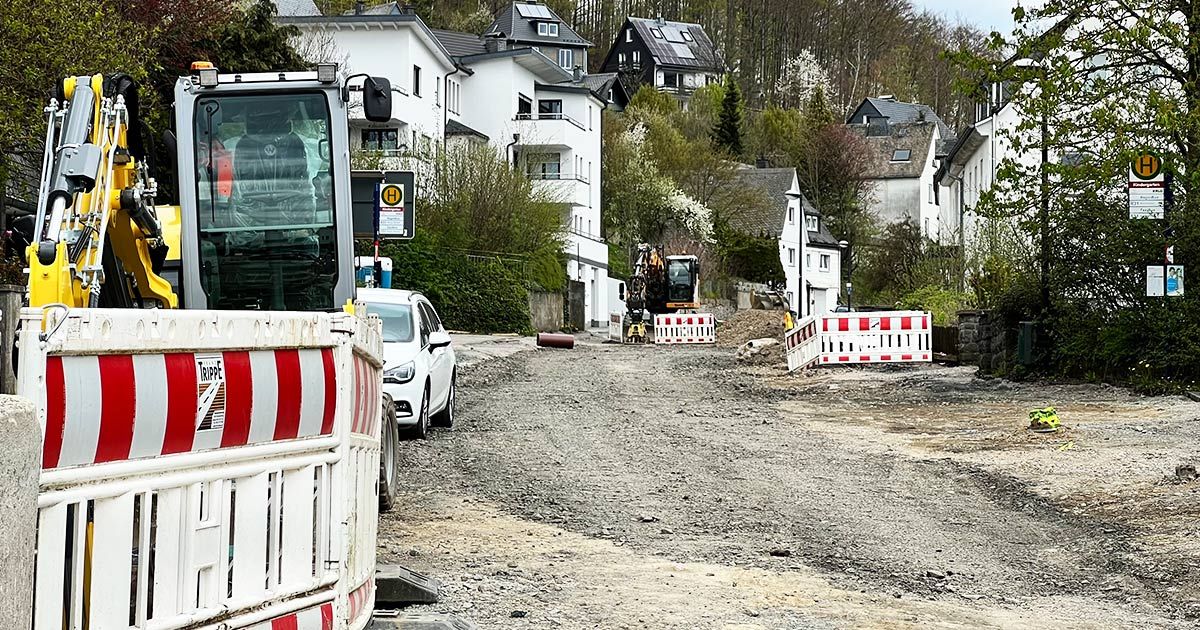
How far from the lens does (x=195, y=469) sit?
4594 millimetres

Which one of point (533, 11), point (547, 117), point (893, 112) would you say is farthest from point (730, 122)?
point (547, 117)

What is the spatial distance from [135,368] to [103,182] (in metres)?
4.96

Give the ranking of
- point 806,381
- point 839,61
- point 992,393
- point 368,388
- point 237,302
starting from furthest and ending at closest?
1. point 839,61
2. point 806,381
3. point 992,393
4. point 237,302
5. point 368,388

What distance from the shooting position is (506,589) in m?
7.98

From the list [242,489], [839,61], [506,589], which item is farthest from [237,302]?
[839,61]

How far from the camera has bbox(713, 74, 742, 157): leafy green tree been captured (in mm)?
103625

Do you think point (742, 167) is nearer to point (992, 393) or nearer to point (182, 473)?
point (992, 393)

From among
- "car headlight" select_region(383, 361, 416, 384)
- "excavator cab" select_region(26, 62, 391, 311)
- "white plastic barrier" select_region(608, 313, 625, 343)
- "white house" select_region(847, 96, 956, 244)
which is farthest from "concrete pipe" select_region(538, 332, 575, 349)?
"white house" select_region(847, 96, 956, 244)

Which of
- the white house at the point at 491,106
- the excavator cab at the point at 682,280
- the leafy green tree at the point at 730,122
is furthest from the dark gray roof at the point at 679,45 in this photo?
the excavator cab at the point at 682,280

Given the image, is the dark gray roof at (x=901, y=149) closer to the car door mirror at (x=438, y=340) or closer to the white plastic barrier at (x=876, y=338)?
the white plastic barrier at (x=876, y=338)

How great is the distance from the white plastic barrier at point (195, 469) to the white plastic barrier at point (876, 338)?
81.1ft

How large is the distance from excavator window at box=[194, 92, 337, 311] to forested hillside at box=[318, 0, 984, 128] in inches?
4053

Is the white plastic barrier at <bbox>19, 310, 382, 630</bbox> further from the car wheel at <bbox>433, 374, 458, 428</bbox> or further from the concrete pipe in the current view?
the concrete pipe

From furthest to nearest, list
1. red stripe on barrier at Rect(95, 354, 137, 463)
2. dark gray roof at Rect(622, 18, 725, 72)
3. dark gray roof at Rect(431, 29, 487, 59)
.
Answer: dark gray roof at Rect(622, 18, 725, 72)
dark gray roof at Rect(431, 29, 487, 59)
red stripe on barrier at Rect(95, 354, 137, 463)
